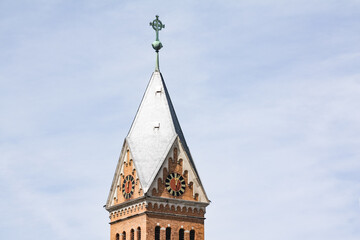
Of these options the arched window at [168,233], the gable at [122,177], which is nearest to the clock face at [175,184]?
the gable at [122,177]

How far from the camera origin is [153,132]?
9600 centimetres

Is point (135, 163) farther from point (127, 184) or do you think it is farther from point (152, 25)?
point (152, 25)

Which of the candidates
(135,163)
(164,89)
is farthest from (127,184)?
(164,89)

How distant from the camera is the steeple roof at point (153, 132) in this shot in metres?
94.2

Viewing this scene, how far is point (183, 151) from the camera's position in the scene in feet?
314

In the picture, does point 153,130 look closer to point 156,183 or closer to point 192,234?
point 156,183

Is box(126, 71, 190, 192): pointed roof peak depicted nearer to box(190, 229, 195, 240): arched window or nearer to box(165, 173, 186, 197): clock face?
box(165, 173, 186, 197): clock face

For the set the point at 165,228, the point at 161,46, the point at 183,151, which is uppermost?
the point at 161,46

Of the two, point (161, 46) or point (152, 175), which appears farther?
point (161, 46)

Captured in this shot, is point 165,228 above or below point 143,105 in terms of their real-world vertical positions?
below

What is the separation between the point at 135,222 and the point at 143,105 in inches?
404

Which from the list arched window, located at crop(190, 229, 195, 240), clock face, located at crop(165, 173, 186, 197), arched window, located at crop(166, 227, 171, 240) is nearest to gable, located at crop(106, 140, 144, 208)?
clock face, located at crop(165, 173, 186, 197)

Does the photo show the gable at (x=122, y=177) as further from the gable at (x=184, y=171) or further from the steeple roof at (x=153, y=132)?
the gable at (x=184, y=171)

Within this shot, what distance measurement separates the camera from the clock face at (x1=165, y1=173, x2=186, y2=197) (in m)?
94.5
